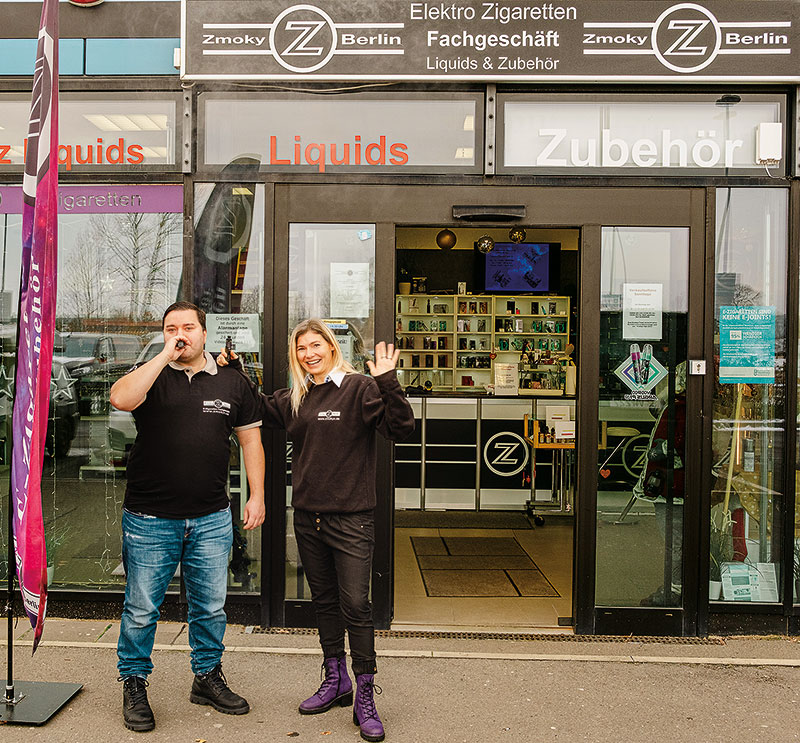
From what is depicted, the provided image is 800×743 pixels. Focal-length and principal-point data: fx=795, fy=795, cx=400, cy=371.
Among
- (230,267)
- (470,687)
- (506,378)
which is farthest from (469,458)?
(470,687)

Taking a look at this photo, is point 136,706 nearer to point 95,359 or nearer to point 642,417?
point 95,359

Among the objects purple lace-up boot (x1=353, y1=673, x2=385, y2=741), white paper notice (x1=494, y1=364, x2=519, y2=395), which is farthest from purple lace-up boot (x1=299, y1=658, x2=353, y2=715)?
white paper notice (x1=494, y1=364, x2=519, y2=395)

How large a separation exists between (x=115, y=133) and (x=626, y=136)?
3204 mm

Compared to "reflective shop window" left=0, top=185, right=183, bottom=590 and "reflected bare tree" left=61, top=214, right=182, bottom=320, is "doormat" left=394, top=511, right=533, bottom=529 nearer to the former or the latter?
"reflective shop window" left=0, top=185, right=183, bottom=590

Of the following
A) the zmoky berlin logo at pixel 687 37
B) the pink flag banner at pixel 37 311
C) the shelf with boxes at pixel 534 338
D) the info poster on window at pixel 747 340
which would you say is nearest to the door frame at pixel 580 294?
the info poster on window at pixel 747 340

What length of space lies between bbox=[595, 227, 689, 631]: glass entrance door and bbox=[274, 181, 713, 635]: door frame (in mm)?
55

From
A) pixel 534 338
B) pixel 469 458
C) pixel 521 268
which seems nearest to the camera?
pixel 469 458

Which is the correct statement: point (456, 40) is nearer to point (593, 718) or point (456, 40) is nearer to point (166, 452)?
point (166, 452)

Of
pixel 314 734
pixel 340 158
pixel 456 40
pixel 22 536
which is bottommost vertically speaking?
pixel 314 734

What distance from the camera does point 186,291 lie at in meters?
5.01

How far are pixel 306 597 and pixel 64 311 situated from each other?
2412 millimetres

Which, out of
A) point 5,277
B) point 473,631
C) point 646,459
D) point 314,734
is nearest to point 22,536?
point 314,734

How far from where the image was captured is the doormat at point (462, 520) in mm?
7973

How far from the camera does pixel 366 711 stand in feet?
12.0
